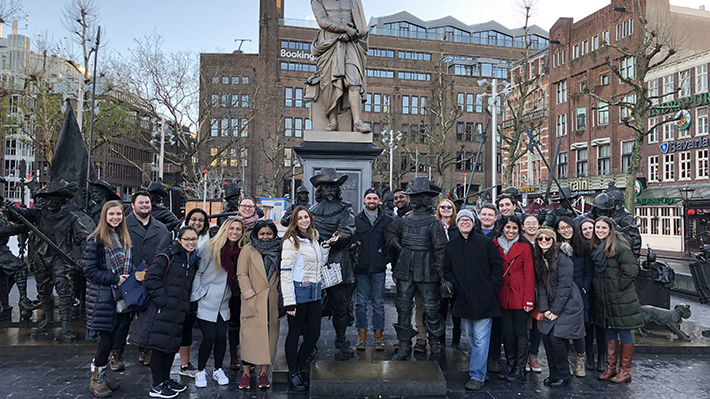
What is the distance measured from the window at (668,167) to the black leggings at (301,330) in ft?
113

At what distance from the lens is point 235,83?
5534 cm

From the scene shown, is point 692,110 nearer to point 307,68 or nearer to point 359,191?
point 359,191

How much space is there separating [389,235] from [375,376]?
1635mm

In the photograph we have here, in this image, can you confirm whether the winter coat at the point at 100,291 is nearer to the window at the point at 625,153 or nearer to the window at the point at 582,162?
the window at the point at 625,153

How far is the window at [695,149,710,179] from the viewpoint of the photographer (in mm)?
29530

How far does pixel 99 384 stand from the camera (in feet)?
16.1

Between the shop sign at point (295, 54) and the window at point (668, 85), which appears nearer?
the window at point (668, 85)

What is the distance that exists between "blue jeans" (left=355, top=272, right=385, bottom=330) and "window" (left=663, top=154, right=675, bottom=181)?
33.0 meters

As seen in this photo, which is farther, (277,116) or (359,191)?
(277,116)

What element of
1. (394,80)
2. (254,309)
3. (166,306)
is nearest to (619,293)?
(254,309)

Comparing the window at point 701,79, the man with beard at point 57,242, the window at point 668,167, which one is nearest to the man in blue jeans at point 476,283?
the man with beard at point 57,242

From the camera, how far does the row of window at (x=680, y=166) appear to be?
29772 millimetres

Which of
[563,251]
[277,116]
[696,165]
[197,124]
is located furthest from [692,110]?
[277,116]

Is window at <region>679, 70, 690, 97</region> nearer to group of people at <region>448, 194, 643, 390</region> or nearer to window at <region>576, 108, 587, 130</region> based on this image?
window at <region>576, 108, 587, 130</region>
